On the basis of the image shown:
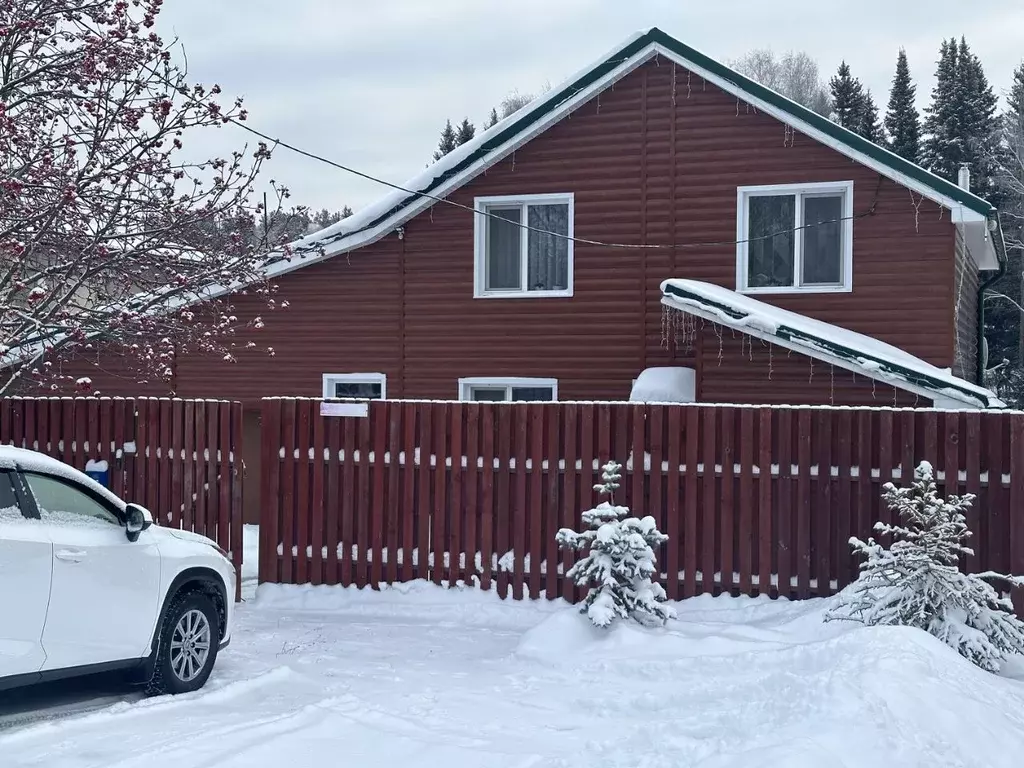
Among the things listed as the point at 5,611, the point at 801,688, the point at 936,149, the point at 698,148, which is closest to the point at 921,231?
the point at 698,148

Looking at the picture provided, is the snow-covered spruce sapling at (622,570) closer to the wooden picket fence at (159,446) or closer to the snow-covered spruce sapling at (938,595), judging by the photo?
the snow-covered spruce sapling at (938,595)

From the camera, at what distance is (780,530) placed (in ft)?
29.5

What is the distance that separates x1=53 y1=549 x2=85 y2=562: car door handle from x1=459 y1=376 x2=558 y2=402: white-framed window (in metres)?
9.63

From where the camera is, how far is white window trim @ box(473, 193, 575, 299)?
15.5m

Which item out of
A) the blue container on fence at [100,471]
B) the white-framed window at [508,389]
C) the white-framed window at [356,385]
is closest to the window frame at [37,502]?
the blue container on fence at [100,471]

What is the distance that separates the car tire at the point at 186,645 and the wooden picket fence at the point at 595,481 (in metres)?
2.83

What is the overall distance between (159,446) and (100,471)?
0.74 meters

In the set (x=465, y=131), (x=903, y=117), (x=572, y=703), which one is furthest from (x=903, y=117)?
(x=572, y=703)

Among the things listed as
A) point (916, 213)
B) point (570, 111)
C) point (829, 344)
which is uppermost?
point (570, 111)

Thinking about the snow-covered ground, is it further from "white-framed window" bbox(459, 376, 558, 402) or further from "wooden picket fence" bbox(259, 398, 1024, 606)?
"white-framed window" bbox(459, 376, 558, 402)

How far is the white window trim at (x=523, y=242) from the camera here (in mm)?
15477

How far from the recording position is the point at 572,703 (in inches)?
266

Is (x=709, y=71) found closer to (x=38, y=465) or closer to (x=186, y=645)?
(x=186, y=645)

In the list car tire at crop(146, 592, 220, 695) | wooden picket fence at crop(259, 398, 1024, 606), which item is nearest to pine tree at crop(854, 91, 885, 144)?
wooden picket fence at crop(259, 398, 1024, 606)
